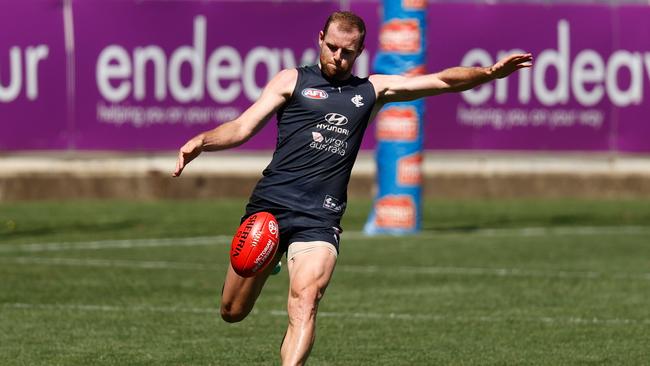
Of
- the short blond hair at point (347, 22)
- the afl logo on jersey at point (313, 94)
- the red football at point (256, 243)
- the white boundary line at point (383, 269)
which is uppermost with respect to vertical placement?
the short blond hair at point (347, 22)

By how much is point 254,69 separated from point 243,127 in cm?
1489

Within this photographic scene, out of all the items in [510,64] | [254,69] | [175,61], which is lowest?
[254,69]

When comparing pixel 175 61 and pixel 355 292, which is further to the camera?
pixel 175 61

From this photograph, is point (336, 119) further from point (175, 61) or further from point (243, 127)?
point (175, 61)

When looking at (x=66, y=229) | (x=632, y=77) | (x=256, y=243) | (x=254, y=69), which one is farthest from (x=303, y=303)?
(x=632, y=77)

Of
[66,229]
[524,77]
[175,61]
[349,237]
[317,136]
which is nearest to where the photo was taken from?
[317,136]

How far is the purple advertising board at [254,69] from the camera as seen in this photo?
22531mm

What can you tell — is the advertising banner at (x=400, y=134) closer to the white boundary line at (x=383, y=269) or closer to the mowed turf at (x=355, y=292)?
the mowed turf at (x=355, y=292)

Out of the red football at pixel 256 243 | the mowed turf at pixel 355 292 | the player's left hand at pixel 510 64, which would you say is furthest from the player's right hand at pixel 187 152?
the mowed turf at pixel 355 292

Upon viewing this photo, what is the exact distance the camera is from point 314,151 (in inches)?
348

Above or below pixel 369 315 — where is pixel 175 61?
above

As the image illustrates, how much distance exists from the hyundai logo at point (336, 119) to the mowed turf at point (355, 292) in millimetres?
2194

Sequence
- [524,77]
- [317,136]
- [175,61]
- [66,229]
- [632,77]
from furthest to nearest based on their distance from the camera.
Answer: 1. [632,77]
2. [524,77]
3. [175,61]
4. [66,229]
5. [317,136]

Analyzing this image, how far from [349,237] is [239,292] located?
10.1m
